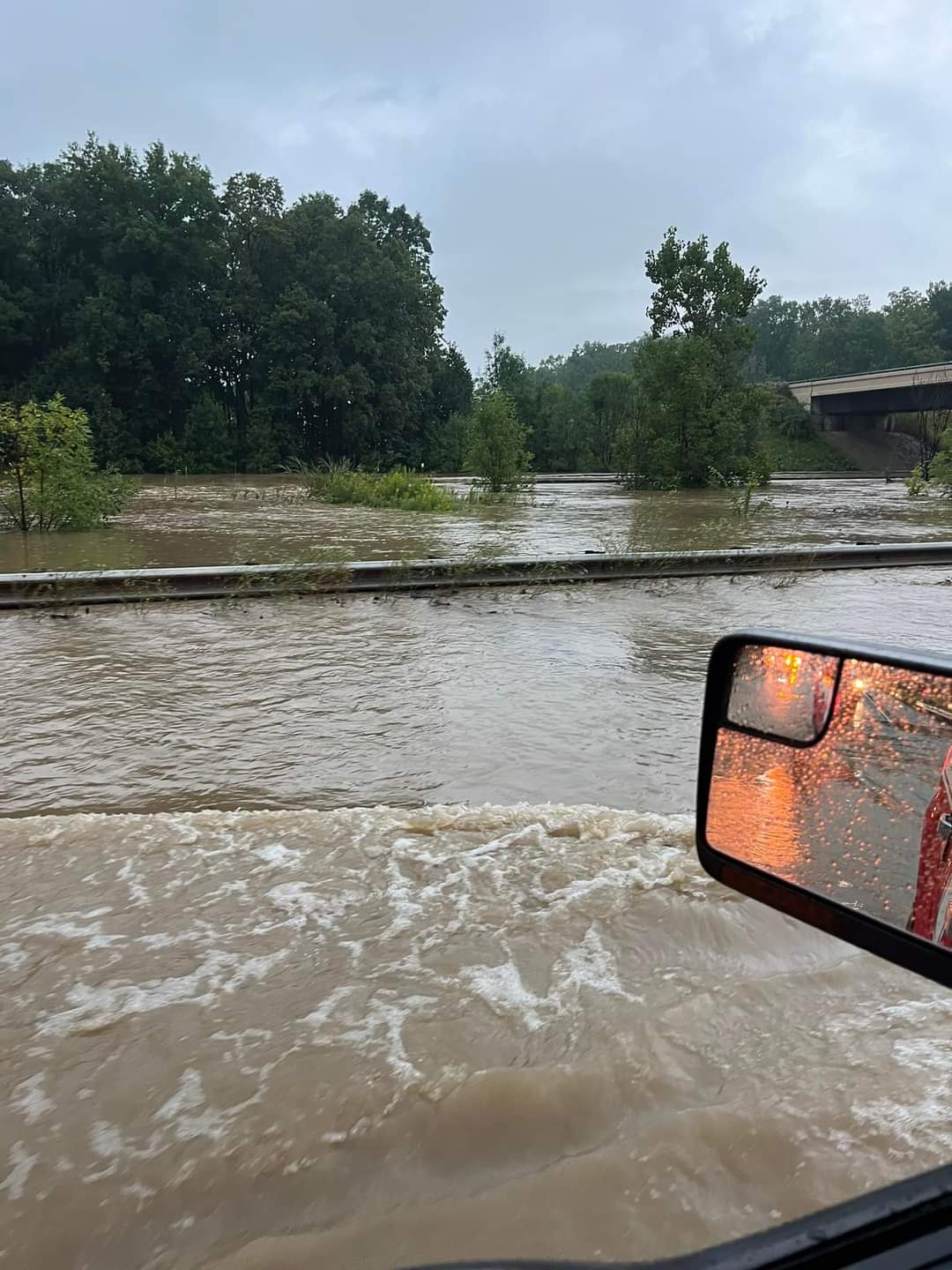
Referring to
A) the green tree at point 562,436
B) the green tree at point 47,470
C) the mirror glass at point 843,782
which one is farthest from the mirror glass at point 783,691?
the green tree at point 562,436

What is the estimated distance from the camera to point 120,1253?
1.53 metres

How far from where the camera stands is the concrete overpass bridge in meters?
47.2

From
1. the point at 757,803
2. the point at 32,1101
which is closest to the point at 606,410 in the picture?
the point at 32,1101

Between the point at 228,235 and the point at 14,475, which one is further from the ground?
the point at 228,235

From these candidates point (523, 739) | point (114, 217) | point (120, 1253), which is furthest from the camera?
point (114, 217)

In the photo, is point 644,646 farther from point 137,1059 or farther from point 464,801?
point 137,1059

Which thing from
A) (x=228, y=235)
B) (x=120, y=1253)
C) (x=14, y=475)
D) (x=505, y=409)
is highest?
(x=228, y=235)

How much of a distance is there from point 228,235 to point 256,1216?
1942 inches

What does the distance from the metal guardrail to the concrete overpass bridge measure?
4161 cm

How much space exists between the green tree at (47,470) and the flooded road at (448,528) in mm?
378

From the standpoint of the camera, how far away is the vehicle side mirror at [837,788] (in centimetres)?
105

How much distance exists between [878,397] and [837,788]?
189ft

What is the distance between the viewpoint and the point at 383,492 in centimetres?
2027

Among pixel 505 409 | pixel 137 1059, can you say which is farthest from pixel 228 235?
pixel 137 1059
